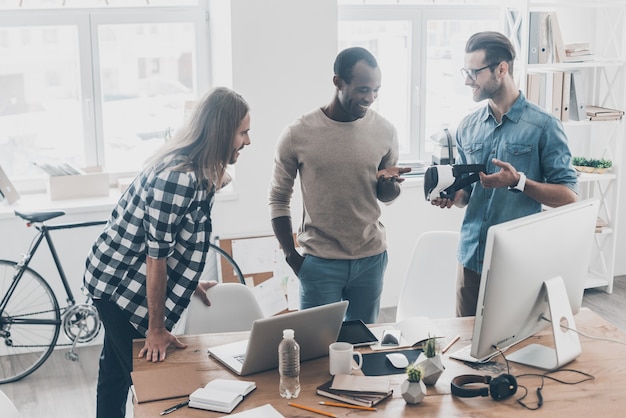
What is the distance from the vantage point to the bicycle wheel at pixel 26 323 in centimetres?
400

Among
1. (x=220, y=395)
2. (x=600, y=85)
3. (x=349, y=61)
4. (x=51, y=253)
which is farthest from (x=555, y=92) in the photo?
(x=220, y=395)

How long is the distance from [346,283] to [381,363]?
2.08 feet

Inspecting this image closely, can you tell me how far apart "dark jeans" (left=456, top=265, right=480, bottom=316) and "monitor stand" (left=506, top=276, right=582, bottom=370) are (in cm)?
59

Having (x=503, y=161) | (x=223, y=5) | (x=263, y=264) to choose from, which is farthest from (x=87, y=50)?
(x=503, y=161)

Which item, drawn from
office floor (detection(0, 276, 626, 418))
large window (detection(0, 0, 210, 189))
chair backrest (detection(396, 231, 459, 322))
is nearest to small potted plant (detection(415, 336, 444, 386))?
chair backrest (detection(396, 231, 459, 322))

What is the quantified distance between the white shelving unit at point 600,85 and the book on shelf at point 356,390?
9.76 ft

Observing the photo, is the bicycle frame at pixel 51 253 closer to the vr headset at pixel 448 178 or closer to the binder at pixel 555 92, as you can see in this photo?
the vr headset at pixel 448 178

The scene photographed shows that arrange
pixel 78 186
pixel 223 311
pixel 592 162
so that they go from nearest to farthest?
pixel 223 311, pixel 78 186, pixel 592 162

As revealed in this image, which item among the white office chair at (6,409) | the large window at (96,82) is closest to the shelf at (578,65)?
the large window at (96,82)

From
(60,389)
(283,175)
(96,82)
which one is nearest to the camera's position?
(283,175)

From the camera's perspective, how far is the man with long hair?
2.43 m

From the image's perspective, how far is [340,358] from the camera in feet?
7.50

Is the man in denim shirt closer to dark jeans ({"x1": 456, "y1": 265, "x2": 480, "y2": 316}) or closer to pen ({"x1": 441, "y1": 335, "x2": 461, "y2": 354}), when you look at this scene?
dark jeans ({"x1": 456, "y1": 265, "x2": 480, "y2": 316})

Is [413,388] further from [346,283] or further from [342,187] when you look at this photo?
[342,187]
